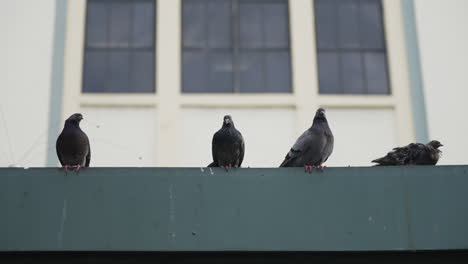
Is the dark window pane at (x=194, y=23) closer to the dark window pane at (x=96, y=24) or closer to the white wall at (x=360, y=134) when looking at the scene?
the dark window pane at (x=96, y=24)

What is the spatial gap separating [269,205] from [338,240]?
3.10 ft

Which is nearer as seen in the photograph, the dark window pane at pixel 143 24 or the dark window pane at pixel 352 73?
the dark window pane at pixel 352 73

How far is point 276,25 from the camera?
658 inches

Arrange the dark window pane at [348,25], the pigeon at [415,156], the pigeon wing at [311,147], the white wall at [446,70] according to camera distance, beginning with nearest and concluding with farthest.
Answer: the pigeon wing at [311,147] < the pigeon at [415,156] < the white wall at [446,70] < the dark window pane at [348,25]

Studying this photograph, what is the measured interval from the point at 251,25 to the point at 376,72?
8.34 ft

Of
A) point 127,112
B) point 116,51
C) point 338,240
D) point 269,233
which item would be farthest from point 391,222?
point 116,51

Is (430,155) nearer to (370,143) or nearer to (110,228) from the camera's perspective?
(370,143)

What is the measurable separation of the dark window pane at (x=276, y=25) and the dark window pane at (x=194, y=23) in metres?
1.20

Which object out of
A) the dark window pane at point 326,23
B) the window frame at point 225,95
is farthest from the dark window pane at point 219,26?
the dark window pane at point 326,23

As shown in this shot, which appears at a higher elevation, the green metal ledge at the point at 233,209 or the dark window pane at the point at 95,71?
the dark window pane at the point at 95,71

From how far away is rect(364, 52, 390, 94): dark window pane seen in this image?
16.4m

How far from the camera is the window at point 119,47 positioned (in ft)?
53.3

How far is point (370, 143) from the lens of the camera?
15633 millimetres

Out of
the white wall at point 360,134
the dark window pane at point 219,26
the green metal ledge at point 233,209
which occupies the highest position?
the dark window pane at point 219,26
